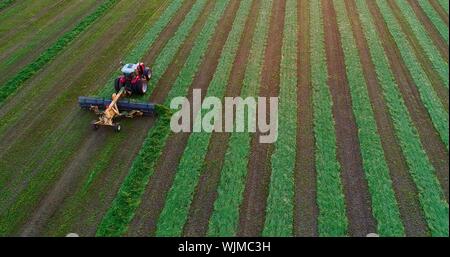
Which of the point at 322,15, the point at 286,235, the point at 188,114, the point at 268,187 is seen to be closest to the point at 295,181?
the point at 268,187

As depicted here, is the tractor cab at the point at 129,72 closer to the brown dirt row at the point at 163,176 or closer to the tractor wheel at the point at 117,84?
the tractor wheel at the point at 117,84

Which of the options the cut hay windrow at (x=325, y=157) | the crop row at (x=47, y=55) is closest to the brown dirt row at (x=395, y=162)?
the cut hay windrow at (x=325, y=157)

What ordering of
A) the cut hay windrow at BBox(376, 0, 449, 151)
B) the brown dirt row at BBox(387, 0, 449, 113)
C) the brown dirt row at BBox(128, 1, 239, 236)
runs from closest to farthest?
the brown dirt row at BBox(128, 1, 239, 236)
the cut hay windrow at BBox(376, 0, 449, 151)
the brown dirt row at BBox(387, 0, 449, 113)

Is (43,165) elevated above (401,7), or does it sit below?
below

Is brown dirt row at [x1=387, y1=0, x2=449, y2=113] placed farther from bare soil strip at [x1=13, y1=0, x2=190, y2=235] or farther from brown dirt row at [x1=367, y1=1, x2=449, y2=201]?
bare soil strip at [x1=13, y1=0, x2=190, y2=235]

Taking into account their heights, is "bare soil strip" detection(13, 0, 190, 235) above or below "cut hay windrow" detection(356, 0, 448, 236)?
below

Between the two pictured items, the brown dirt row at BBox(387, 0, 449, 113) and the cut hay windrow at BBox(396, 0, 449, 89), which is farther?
the cut hay windrow at BBox(396, 0, 449, 89)

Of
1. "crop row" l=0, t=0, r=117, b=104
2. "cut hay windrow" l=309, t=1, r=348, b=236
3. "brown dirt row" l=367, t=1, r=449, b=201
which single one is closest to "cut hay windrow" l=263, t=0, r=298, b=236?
"cut hay windrow" l=309, t=1, r=348, b=236

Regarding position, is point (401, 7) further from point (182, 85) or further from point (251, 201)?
point (251, 201)
